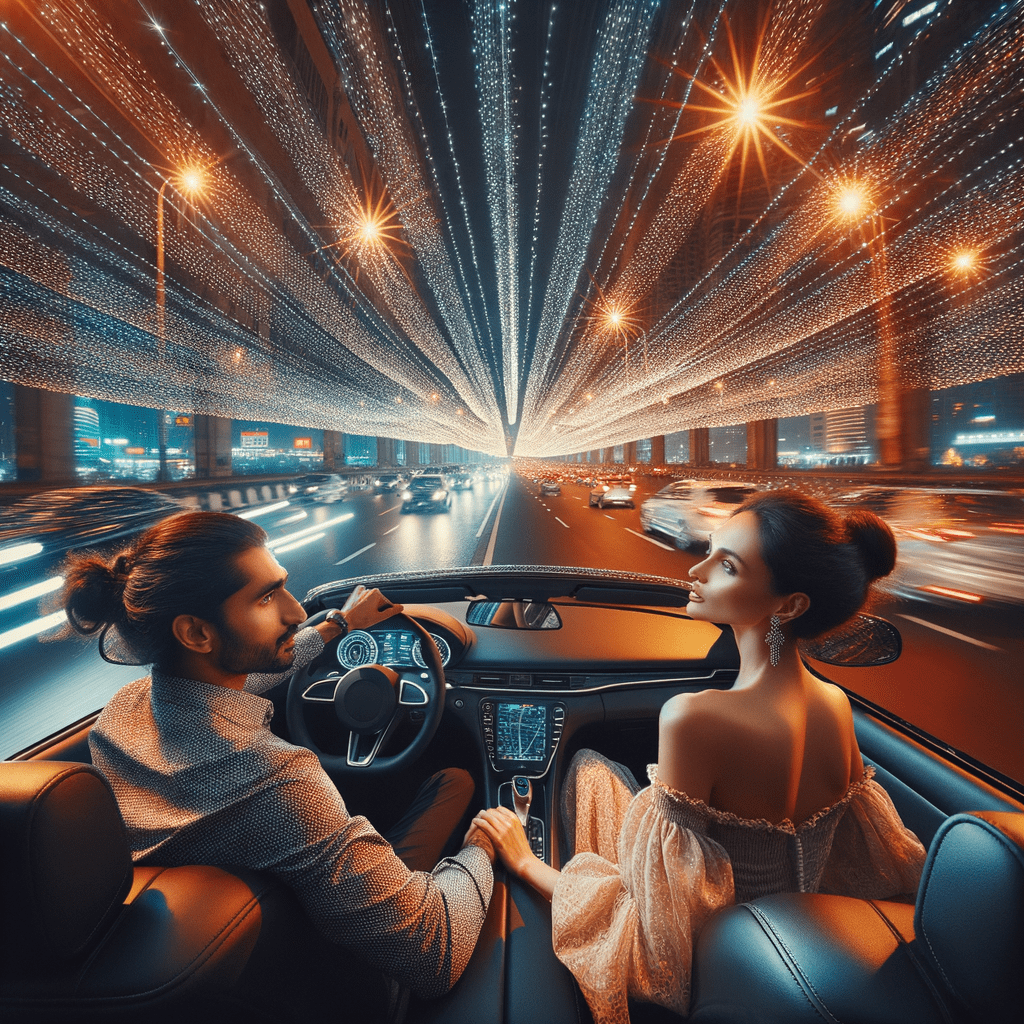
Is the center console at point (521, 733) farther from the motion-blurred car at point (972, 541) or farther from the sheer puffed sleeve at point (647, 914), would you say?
the motion-blurred car at point (972, 541)

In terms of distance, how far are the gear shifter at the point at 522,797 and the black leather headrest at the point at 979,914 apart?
1.70 metres

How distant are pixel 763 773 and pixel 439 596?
196 cm

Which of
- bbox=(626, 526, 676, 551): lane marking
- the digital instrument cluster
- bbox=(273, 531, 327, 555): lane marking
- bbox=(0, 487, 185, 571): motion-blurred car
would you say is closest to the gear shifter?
the digital instrument cluster

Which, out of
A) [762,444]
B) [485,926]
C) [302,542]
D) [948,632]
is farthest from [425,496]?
[762,444]

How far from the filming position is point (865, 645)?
2193 mm

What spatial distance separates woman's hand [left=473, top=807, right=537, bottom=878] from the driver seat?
2.74 feet

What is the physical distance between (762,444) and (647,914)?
4667 cm

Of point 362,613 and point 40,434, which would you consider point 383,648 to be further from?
point 40,434

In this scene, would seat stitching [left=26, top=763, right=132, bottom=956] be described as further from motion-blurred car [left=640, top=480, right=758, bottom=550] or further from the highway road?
motion-blurred car [left=640, top=480, right=758, bottom=550]

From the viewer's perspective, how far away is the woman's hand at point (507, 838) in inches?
70.6

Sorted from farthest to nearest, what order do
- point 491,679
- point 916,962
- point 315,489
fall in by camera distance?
point 315,489, point 491,679, point 916,962

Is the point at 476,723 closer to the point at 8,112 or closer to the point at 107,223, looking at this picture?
the point at 8,112

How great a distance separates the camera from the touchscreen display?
249cm

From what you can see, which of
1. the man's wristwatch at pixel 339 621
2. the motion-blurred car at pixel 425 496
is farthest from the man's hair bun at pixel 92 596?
the motion-blurred car at pixel 425 496
